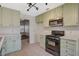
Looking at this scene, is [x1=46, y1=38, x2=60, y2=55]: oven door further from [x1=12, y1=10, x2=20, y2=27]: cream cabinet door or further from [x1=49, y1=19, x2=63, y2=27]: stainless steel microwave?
[x1=12, y1=10, x2=20, y2=27]: cream cabinet door

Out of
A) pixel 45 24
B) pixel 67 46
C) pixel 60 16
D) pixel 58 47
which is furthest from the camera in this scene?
pixel 45 24

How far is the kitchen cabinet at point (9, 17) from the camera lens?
10.3 ft

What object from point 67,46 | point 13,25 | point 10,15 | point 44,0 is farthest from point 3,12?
point 44,0

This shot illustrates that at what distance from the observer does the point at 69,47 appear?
229cm

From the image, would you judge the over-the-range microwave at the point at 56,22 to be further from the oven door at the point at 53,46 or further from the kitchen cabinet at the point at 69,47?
the kitchen cabinet at the point at 69,47

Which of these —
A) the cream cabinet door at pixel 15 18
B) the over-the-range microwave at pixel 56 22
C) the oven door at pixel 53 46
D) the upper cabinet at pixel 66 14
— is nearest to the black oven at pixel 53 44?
the oven door at pixel 53 46

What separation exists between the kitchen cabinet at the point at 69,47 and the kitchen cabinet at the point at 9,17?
75.5 inches

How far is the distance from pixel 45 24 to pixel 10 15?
154 cm

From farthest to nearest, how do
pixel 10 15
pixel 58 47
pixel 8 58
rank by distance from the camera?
pixel 10 15
pixel 58 47
pixel 8 58

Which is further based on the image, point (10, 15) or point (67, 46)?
point (10, 15)

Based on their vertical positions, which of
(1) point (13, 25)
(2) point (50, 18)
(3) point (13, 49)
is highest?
(2) point (50, 18)

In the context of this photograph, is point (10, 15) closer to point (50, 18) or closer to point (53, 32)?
point (50, 18)

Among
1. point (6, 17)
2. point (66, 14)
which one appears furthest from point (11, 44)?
point (66, 14)

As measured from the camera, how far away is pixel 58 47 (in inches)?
108
